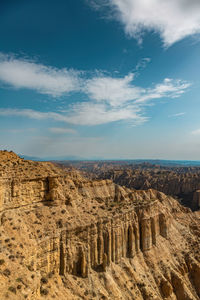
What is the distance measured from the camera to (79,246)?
2625 centimetres

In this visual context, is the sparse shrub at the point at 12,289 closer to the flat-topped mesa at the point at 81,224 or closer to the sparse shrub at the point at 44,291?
the sparse shrub at the point at 44,291

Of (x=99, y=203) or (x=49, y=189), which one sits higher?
(x=49, y=189)

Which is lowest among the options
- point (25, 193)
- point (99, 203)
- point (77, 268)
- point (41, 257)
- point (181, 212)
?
point (181, 212)

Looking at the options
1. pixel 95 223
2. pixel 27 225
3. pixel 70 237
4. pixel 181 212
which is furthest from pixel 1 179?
pixel 181 212

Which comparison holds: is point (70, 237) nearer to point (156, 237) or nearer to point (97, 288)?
point (97, 288)

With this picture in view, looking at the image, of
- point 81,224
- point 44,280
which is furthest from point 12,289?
point 81,224

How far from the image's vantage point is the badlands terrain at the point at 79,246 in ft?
67.8

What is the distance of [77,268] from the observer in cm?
2586

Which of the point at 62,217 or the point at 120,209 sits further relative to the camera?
the point at 120,209

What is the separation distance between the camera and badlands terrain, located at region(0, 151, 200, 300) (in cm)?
2066

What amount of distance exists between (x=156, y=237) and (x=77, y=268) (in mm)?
17901

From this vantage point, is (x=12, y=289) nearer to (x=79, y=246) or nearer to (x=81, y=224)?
(x=79, y=246)

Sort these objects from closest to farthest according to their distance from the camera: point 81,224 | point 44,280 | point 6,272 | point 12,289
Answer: point 12,289, point 6,272, point 44,280, point 81,224

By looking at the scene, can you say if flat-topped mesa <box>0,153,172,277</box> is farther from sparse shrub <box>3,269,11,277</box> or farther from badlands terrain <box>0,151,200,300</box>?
sparse shrub <box>3,269,11,277</box>
